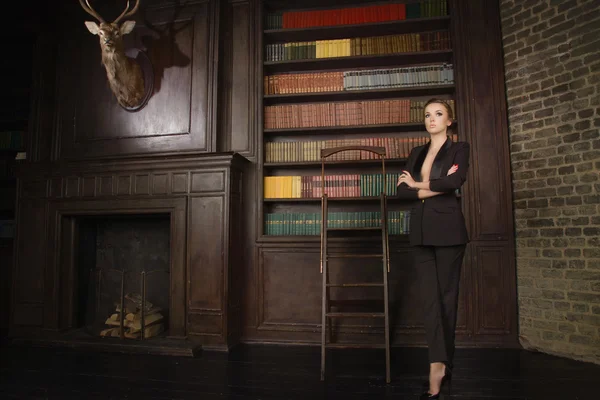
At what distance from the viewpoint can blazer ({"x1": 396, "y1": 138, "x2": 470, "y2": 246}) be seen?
2010 mm

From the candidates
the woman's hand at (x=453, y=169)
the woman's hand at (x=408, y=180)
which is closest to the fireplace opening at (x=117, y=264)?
the woman's hand at (x=408, y=180)

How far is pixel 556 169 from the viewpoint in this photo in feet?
9.96

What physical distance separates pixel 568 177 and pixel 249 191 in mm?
2606

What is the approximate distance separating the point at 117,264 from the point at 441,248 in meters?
3.11

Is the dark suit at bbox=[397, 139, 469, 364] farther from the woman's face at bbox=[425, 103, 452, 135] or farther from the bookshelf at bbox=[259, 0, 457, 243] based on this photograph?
the bookshelf at bbox=[259, 0, 457, 243]

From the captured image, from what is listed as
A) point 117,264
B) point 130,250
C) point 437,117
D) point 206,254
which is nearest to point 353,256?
point 437,117

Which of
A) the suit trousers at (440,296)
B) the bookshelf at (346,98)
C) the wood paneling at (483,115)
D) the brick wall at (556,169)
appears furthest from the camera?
the bookshelf at (346,98)

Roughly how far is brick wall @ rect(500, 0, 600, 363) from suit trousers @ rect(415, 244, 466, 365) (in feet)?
4.87

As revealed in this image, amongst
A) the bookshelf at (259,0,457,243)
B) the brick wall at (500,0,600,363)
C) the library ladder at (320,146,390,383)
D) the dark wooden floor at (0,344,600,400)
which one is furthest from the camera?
the bookshelf at (259,0,457,243)

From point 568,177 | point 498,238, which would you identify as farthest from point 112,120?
point 568,177

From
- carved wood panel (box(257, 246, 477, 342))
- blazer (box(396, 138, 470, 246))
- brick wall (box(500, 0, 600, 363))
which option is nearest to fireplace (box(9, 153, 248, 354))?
carved wood panel (box(257, 246, 477, 342))

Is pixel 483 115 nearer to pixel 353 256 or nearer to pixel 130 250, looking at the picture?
pixel 353 256

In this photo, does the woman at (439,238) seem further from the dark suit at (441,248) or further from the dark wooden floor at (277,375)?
the dark wooden floor at (277,375)

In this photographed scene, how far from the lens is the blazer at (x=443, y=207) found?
79.1 inches
